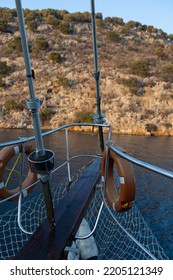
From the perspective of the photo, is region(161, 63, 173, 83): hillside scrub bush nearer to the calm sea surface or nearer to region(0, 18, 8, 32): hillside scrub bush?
the calm sea surface

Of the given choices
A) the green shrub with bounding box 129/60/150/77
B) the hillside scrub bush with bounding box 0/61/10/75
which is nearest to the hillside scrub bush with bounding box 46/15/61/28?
the hillside scrub bush with bounding box 0/61/10/75

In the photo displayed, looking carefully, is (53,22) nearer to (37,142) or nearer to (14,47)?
(14,47)

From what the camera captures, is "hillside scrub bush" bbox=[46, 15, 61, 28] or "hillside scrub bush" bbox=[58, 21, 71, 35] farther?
"hillside scrub bush" bbox=[46, 15, 61, 28]

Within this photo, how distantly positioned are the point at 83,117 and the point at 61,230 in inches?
703

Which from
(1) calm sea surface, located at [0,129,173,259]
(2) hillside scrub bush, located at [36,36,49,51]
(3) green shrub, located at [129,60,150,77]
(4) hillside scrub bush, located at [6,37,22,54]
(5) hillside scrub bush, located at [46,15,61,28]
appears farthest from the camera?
(5) hillside scrub bush, located at [46,15,61,28]

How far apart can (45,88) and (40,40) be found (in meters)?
Result: 9.06

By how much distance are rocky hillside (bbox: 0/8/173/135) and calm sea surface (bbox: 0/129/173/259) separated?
2.70 meters

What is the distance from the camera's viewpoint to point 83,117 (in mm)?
20531

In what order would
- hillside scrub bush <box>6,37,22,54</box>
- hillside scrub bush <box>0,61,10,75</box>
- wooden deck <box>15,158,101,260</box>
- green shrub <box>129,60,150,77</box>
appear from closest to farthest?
wooden deck <box>15,158,101,260</box> < hillside scrub bush <box>0,61,10,75</box> < green shrub <box>129,60,150,77</box> < hillside scrub bush <box>6,37,22,54</box>

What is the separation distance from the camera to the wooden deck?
2552mm

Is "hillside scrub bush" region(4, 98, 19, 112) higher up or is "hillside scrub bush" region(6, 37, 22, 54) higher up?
"hillside scrub bush" region(6, 37, 22, 54)

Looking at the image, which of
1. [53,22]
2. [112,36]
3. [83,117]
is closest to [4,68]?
[83,117]

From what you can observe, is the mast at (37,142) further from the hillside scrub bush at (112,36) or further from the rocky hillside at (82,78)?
the hillside scrub bush at (112,36)

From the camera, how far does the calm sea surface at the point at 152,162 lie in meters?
6.64
